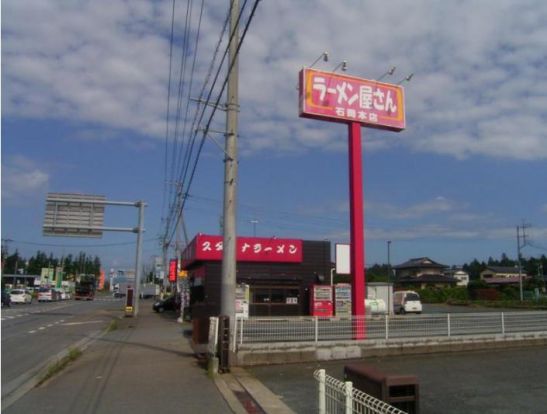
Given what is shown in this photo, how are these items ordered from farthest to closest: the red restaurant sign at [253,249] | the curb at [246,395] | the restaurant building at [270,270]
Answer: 1. the restaurant building at [270,270]
2. the red restaurant sign at [253,249]
3. the curb at [246,395]

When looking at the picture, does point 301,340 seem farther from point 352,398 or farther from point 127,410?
point 352,398

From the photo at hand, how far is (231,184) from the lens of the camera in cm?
1351

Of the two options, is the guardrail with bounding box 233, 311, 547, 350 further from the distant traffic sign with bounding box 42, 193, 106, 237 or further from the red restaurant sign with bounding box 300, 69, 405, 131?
the distant traffic sign with bounding box 42, 193, 106, 237

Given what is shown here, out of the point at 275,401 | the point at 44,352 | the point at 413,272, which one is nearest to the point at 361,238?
the point at 275,401

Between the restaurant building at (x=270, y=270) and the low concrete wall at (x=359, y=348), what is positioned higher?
the restaurant building at (x=270, y=270)

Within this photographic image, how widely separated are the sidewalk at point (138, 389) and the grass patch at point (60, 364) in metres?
0.19

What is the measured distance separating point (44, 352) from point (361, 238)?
1049 centimetres

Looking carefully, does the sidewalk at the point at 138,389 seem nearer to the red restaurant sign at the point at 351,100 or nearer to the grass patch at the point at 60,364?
the grass patch at the point at 60,364

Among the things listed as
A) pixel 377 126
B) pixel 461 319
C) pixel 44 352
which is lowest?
pixel 44 352

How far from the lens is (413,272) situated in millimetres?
109312

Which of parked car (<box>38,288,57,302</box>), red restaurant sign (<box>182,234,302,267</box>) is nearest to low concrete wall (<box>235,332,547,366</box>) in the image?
red restaurant sign (<box>182,234,302,267</box>)

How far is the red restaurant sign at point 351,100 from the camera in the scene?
18047mm

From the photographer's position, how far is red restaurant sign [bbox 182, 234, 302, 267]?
2980cm

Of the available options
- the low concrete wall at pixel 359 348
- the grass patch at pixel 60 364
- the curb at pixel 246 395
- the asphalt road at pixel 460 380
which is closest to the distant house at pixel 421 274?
the low concrete wall at pixel 359 348
